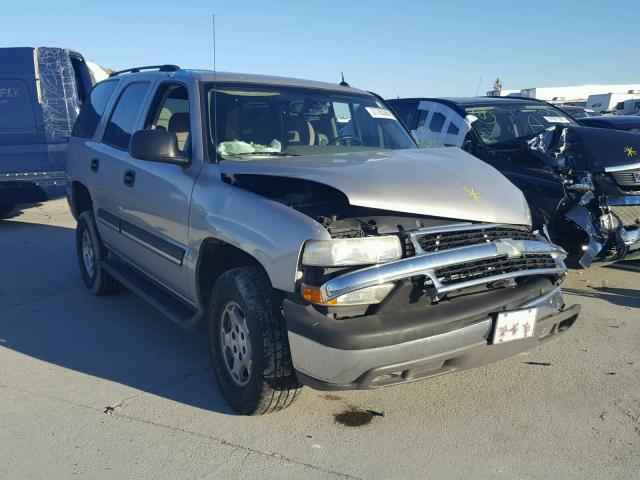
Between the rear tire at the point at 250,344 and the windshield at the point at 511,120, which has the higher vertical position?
the windshield at the point at 511,120

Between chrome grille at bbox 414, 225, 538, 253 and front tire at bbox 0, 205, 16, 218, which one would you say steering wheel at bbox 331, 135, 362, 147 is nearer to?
chrome grille at bbox 414, 225, 538, 253

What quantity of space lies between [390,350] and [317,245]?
591 mm

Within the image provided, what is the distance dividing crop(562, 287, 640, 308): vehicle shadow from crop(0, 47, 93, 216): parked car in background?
23.6 ft

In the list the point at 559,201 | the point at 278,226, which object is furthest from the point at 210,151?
the point at 559,201

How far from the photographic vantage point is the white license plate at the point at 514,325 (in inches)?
116

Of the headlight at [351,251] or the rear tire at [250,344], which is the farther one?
the rear tire at [250,344]

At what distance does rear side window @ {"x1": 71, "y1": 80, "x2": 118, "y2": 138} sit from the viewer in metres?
5.50

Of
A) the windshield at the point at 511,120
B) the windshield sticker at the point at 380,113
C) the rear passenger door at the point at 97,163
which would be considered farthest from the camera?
the windshield at the point at 511,120

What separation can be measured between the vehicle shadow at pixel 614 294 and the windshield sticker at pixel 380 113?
235 cm

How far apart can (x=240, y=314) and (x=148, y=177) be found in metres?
1.47

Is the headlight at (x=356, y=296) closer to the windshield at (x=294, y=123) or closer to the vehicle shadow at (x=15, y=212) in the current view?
the windshield at (x=294, y=123)

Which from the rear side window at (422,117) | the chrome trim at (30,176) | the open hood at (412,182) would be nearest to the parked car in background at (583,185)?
the rear side window at (422,117)

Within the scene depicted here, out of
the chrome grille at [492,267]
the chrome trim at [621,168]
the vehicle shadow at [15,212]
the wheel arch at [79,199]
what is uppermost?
the chrome trim at [621,168]

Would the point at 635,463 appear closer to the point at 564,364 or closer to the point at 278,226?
the point at 564,364
